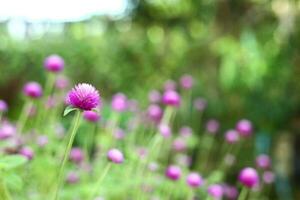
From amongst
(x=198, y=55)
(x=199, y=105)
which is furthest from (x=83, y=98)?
(x=198, y=55)

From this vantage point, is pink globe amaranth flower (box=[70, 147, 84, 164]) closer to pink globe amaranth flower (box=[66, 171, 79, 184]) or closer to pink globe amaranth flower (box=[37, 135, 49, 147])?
pink globe amaranth flower (box=[66, 171, 79, 184])

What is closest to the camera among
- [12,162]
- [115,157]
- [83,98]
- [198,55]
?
[83,98]

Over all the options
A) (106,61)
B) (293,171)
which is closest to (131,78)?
(106,61)

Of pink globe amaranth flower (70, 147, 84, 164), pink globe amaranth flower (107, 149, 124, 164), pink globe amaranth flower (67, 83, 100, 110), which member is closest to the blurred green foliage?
pink globe amaranth flower (70, 147, 84, 164)

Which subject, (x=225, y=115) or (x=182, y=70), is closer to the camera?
(x=225, y=115)

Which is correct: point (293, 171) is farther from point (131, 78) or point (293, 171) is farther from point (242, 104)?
point (131, 78)

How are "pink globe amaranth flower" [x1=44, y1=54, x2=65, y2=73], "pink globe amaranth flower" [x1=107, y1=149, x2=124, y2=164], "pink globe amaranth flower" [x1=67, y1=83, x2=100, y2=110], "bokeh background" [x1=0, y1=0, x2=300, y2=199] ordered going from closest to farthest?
"pink globe amaranth flower" [x1=67, y1=83, x2=100, y2=110]
"pink globe amaranth flower" [x1=107, y1=149, x2=124, y2=164]
"pink globe amaranth flower" [x1=44, y1=54, x2=65, y2=73]
"bokeh background" [x1=0, y1=0, x2=300, y2=199]

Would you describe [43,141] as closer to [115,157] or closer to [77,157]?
[77,157]
